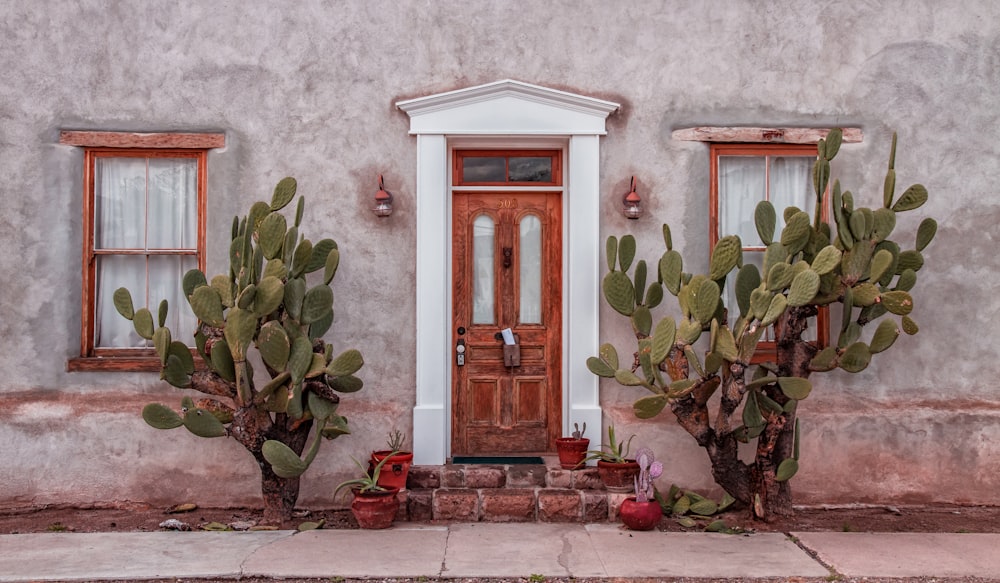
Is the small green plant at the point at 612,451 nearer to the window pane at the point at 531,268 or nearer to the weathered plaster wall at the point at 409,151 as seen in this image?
the weathered plaster wall at the point at 409,151

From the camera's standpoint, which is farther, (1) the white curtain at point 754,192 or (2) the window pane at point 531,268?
(2) the window pane at point 531,268

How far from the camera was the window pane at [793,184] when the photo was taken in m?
7.41

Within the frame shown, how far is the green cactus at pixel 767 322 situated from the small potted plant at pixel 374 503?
177 centimetres

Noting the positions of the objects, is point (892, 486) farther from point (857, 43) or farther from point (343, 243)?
point (343, 243)

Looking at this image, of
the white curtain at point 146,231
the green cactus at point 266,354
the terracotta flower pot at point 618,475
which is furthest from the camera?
the white curtain at point 146,231

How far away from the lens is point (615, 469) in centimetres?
669

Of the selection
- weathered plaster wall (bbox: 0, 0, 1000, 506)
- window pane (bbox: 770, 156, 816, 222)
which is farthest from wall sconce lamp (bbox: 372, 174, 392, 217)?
window pane (bbox: 770, 156, 816, 222)

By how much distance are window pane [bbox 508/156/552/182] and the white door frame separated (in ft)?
1.15

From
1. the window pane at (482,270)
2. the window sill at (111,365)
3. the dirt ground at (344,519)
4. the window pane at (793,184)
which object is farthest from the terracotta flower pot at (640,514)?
the window sill at (111,365)

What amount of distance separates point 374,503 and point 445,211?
235cm

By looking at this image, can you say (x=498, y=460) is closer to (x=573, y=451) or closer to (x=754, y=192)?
(x=573, y=451)

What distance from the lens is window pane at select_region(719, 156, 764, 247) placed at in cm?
735

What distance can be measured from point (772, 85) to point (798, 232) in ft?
5.26

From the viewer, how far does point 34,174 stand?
7.08 m
